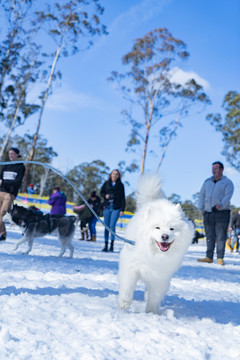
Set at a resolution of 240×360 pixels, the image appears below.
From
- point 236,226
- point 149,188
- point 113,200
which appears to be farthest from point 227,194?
point 236,226

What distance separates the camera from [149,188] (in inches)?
141

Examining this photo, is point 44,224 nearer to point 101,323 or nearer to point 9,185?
point 9,185

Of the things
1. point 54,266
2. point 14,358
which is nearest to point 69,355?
point 14,358

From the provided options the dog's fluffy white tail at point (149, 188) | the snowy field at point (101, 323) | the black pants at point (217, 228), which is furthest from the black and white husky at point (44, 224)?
the dog's fluffy white tail at point (149, 188)

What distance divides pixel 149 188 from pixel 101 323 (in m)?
1.56

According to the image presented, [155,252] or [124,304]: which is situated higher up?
[155,252]

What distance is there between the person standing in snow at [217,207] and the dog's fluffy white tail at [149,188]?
155 inches

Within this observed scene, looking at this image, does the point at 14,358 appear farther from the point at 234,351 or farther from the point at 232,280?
the point at 232,280

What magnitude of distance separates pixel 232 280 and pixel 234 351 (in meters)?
3.43

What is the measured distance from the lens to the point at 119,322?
2.46 meters

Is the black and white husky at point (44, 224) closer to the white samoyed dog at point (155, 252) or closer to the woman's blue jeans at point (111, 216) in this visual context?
the woman's blue jeans at point (111, 216)

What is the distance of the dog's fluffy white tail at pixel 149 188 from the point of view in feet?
11.7

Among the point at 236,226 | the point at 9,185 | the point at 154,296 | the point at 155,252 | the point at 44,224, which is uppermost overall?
the point at 9,185

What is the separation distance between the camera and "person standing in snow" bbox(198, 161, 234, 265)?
7.25 metres
